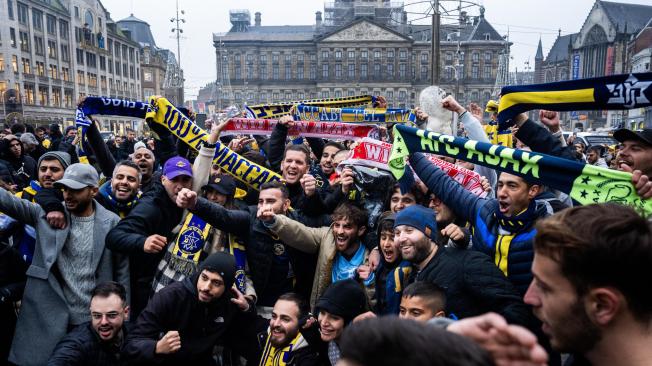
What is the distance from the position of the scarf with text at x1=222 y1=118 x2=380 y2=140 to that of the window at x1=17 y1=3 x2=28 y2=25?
5036cm

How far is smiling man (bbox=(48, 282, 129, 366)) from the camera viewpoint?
3176 mm

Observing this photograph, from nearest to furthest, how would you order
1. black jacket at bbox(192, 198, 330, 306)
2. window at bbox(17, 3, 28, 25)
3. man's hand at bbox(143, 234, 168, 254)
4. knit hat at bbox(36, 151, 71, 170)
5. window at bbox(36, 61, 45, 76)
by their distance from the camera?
man's hand at bbox(143, 234, 168, 254), black jacket at bbox(192, 198, 330, 306), knit hat at bbox(36, 151, 71, 170), window at bbox(17, 3, 28, 25), window at bbox(36, 61, 45, 76)

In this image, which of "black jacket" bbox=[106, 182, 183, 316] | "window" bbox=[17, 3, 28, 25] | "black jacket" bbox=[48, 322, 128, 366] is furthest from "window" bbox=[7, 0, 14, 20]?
"black jacket" bbox=[48, 322, 128, 366]

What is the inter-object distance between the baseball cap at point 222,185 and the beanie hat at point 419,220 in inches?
70.5

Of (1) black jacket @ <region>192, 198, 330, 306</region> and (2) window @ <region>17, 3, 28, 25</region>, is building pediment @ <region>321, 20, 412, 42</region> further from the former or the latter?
(1) black jacket @ <region>192, 198, 330, 306</region>

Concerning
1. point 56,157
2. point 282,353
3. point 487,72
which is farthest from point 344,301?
point 487,72

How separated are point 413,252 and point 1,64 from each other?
51038mm

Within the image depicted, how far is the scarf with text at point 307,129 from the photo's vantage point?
5816 millimetres

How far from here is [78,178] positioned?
3592 mm

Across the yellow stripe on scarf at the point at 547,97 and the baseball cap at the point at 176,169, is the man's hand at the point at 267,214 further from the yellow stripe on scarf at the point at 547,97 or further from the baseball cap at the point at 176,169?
the yellow stripe on scarf at the point at 547,97

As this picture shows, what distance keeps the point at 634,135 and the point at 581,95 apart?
421 millimetres

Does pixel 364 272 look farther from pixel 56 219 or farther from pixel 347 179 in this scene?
pixel 56 219

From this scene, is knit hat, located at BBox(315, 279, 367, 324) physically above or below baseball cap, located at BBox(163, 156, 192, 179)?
below

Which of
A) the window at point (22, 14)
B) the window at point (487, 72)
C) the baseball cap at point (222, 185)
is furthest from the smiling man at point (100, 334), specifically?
the window at point (487, 72)
